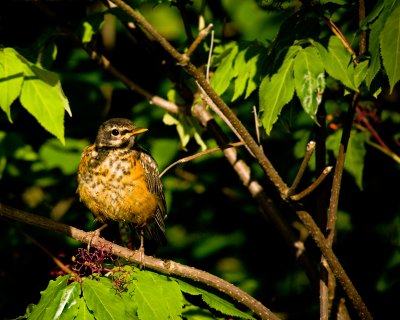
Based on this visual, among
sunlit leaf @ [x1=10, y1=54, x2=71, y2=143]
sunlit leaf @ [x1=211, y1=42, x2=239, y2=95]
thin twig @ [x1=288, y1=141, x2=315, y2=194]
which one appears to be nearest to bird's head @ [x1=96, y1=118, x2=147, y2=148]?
sunlit leaf @ [x1=211, y1=42, x2=239, y2=95]

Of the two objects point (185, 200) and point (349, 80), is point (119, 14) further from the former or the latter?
point (185, 200)

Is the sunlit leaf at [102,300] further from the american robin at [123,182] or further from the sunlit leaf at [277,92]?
the american robin at [123,182]

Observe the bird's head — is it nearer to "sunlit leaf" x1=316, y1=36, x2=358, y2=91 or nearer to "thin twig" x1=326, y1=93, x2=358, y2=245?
"thin twig" x1=326, y1=93, x2=358, y2=245

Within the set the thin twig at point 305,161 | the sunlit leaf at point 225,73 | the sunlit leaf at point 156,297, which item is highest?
the sunlit leaf at point 225,73

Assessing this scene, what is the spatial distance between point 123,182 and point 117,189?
62mm

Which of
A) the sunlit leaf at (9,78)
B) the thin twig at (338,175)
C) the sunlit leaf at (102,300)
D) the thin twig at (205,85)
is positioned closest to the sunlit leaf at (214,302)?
the sunlit leaf at (102,300)

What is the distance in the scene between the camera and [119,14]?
3.80m

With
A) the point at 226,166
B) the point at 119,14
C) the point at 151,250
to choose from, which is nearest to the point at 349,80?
the point at 119,14

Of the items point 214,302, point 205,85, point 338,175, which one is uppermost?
point 205,85

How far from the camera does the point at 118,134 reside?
15.3 ft

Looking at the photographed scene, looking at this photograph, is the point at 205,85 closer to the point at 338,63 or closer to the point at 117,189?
the point at 338,63

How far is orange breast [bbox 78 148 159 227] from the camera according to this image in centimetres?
443

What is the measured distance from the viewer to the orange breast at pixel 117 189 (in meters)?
4.43

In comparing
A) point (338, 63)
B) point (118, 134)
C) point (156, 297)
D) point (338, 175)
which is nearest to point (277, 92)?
point (338, 63)
